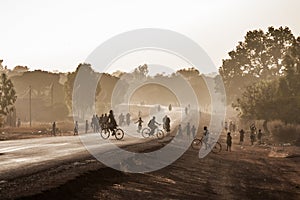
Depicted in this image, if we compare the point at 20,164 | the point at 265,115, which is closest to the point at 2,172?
the point at 20,164

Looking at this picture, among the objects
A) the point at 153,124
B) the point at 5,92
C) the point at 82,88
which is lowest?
the point at 153,124

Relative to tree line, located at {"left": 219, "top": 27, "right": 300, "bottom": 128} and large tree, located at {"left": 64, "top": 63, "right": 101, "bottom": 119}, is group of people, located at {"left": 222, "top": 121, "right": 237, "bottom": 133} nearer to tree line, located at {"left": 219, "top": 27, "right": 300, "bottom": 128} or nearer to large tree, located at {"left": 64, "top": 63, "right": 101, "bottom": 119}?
tree line, located at {"left": 219, "top": 27, "right": 300, "bottom": 128}

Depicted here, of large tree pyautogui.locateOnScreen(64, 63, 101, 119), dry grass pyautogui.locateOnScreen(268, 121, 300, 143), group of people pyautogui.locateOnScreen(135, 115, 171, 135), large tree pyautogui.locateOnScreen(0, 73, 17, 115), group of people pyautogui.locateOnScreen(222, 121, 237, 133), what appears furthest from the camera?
large tree pyautogui.locateOnScreen(64, 63, 101, 119)

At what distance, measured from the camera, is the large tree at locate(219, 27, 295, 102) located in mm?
81875

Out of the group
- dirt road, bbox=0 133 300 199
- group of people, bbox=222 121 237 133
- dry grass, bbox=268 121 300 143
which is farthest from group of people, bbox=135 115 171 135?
group of people, bbox=222 121 237 133

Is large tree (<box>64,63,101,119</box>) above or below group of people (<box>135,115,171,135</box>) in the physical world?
above

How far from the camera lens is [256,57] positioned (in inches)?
3312

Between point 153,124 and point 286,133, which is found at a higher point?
point 153,124

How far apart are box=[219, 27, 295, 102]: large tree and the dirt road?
Result: 185ft

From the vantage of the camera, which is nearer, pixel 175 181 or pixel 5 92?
pixel 175 181

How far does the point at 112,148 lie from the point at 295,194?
11683 millimetres

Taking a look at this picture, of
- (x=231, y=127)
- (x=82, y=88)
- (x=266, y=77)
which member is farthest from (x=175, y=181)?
(x=266, y=77)

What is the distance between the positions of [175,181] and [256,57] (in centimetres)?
7038

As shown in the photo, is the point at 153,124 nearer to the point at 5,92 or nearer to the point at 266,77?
the point at 5,92
